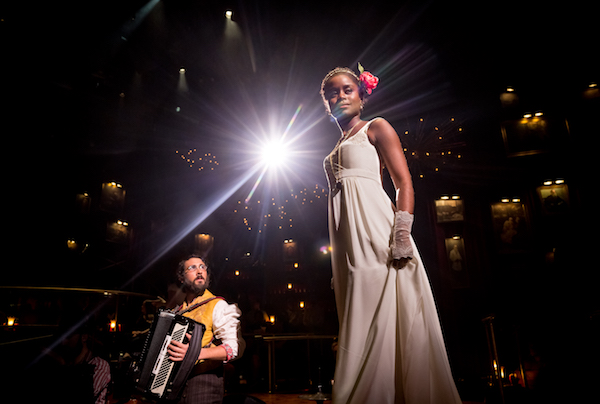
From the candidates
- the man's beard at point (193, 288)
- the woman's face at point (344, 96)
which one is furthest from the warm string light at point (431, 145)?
the woman's face at point (344, 96)

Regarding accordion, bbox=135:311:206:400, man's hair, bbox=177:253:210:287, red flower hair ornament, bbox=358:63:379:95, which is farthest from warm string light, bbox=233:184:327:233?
red flower hair ornament, bbox=358:63:379:95

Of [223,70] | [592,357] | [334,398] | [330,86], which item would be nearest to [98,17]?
[223,70]

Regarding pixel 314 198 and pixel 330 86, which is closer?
pixel 330 86

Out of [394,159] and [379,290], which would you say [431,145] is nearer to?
A: [394,159]

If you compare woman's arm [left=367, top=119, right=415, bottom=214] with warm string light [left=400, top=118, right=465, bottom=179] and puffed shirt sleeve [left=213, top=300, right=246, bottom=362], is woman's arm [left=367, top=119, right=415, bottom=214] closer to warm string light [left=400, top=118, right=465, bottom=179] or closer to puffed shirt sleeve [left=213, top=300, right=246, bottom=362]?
puffed shirt sleeve [left=213, top=300, right=246, bottom=362]

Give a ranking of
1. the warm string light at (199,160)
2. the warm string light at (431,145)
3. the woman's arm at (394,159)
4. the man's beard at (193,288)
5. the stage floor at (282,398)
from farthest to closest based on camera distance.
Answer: the warm string light at (199,160), the warm string light at (431,145), the stage floor at (282,398), the man's beard at (193,288), the woman's arm at (394,159)

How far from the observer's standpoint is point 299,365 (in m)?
7.75

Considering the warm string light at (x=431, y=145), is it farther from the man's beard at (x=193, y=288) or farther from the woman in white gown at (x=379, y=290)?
the woman in white gown at (x=379, y=290)

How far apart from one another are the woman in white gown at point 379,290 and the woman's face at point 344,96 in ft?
0.53

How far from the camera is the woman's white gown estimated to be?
45.4 inches

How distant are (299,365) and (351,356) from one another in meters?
7.23

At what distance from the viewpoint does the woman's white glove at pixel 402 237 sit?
4.23ft

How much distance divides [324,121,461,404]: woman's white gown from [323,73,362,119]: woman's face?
0.35 metres

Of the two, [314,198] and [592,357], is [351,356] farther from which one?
[314,198]
